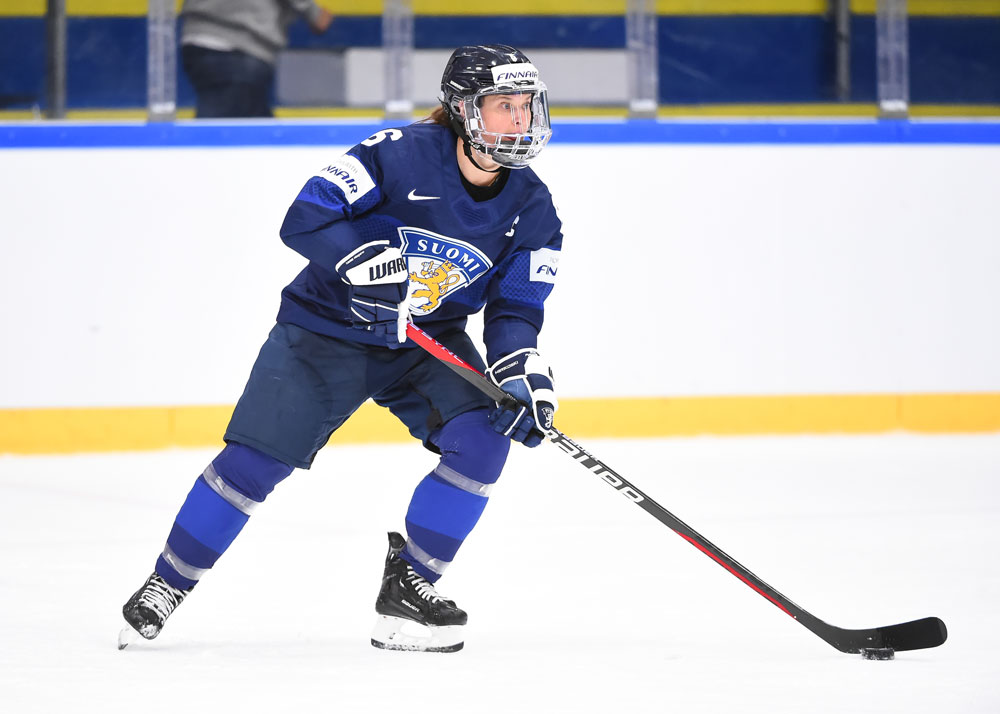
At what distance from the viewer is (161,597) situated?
79.7 inches

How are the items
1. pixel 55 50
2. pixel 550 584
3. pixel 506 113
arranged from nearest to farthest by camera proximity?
pixel 506 113 < pixel 550 584 < pixel 55 50

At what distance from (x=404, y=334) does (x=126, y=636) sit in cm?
64

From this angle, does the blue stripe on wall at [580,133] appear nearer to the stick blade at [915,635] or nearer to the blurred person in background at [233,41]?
the blurred person in background at [233,41]

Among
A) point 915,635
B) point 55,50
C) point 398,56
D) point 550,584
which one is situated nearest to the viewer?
point 915,635

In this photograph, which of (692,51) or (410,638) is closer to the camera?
(410,638)

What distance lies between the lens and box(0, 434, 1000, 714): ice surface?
1.79 metres

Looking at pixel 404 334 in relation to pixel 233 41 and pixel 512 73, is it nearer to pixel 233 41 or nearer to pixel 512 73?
pixel 512 73

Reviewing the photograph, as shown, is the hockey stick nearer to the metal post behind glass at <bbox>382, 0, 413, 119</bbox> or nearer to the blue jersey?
the blue jersey

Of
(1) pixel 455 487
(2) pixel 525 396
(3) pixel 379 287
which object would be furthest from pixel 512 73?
(1) pixel 455 487

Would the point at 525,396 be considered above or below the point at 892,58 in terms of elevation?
below

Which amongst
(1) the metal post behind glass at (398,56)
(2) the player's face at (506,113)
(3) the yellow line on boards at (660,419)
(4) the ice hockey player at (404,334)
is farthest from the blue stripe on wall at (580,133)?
(2) the player's face at (506,113)

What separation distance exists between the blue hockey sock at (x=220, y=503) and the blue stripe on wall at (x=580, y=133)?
2202 millimetres

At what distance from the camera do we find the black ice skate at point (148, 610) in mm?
1992

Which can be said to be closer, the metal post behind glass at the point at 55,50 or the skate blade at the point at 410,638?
the skate blade at the point at 410,638
